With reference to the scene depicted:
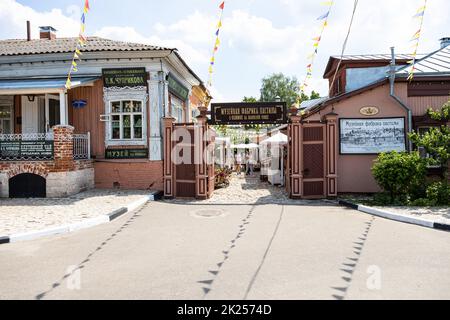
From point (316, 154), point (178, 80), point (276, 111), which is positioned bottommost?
point (316, 154)

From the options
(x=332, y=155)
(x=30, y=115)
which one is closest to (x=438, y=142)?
(x=332, y=155)

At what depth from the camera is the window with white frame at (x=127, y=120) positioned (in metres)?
14.5

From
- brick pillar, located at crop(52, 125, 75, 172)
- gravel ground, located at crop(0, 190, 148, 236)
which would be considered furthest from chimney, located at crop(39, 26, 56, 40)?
gravel ground, located at crop(0, 190, 148, 236)

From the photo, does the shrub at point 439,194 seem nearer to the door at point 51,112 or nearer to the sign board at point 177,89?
the sign board at point 177,89

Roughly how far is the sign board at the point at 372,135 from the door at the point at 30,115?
11999 millimetres

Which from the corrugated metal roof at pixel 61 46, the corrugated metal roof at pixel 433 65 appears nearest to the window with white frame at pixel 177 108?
the corrugated metal roof at pixel 61 46

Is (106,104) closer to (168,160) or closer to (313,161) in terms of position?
(168,160)

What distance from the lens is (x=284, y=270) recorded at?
506 centimetres

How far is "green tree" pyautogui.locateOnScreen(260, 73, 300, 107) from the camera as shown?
56.0 metres

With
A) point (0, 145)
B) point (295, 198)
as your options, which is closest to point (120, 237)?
point (295, 198)

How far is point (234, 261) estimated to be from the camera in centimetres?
551

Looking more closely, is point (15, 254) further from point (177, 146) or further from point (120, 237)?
point (177, 146)
